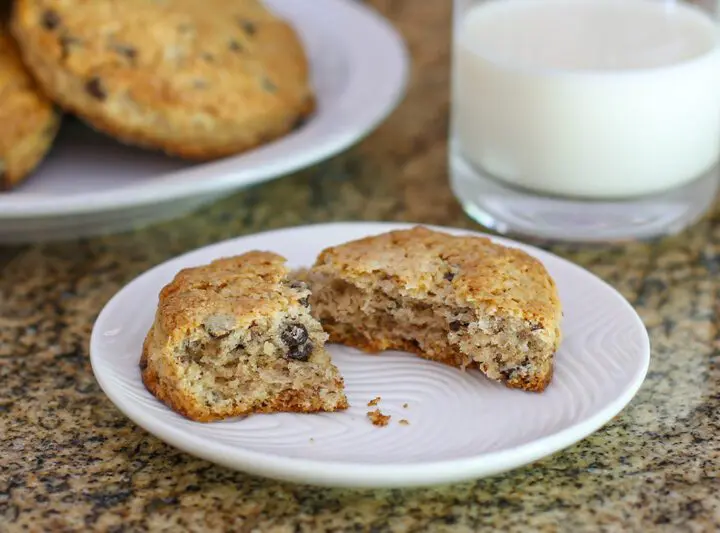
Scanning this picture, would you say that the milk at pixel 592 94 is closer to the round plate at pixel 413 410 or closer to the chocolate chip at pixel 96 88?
the round plate at pixel 413 410

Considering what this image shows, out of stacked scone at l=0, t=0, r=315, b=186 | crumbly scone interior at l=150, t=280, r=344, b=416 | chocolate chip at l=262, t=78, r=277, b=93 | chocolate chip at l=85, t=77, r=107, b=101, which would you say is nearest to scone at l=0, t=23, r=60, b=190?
stacked scone at l=0, t=0, r=315, b=186

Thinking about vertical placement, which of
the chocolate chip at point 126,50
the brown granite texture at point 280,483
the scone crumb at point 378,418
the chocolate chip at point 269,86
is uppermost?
the chocolate chip at point 126,50

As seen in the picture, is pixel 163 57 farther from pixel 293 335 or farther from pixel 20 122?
pixel 293 335

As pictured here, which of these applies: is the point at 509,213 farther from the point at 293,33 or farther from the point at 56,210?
the point at 56,210

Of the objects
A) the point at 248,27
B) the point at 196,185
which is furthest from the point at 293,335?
the point at 248,27

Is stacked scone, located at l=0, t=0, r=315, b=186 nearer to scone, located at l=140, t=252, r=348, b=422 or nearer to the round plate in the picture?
the round plate

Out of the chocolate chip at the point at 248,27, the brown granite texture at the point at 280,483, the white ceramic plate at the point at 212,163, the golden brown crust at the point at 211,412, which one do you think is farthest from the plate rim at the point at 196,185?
the golden brown crust at the point at 211,412
